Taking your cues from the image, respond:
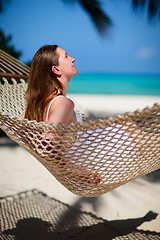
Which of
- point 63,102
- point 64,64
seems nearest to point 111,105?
point 64,64

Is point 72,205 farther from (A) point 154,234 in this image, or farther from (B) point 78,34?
(B) point 78,34

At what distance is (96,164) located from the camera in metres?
0.98

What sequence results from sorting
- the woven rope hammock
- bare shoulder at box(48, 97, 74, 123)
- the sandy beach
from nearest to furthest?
the woven rope hammock
bare shoulder at box(48, 97, 74, 123)
the sandy beach

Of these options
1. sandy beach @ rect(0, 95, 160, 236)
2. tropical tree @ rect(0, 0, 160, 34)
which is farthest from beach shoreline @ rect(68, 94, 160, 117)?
tropical tree @ rect(0, 0, 160, 34)

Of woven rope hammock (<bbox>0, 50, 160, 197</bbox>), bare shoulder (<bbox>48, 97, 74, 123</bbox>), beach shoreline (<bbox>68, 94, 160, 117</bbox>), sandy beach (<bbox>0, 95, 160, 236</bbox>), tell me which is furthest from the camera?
beach shoreline (<bbox>68, 94, 160, 117</bbox>)

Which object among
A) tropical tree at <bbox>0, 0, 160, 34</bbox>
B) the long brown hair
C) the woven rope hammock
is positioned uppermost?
tropical tree at <bbox>0, 0, 160, 34</bbox>

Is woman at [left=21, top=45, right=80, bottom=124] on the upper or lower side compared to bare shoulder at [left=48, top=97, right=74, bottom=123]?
upper

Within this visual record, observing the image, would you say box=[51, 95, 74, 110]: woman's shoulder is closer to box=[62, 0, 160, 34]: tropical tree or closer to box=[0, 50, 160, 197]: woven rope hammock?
box=[0, 50, 160, 197]: woven rope hammock

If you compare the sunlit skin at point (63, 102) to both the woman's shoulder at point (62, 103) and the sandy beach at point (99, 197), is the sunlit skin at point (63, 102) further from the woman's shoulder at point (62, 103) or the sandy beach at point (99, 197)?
the sandy beach at point (99, 197)

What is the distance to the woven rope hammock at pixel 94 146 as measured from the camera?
0.85m

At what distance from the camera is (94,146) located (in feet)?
2.98

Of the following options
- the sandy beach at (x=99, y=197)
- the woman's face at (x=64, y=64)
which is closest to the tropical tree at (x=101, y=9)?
the sandy beach at (x=99, y=197)

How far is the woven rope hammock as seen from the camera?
2.81ft

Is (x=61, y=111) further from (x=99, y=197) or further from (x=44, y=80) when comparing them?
(x=99, y=197)
